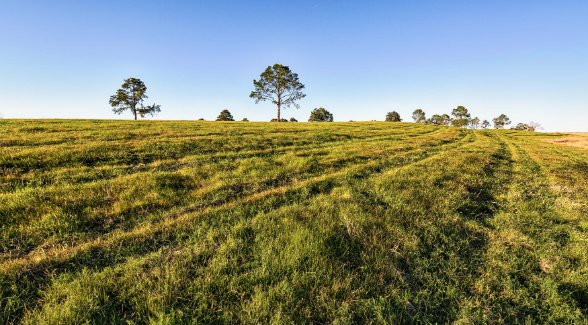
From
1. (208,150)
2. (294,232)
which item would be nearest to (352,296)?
(294,232)

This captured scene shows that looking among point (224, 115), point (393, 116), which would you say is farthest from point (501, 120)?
point (224, 115)

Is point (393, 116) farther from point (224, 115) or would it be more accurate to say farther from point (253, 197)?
point (253, 197)

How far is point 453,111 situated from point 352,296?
142 metres

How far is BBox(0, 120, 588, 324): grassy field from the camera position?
→ 9.21 feet

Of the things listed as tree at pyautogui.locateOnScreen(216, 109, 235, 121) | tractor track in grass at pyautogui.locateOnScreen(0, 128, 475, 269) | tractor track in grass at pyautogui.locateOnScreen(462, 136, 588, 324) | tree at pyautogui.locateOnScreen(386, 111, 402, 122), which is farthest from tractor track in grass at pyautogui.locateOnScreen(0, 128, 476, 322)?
tree at pyautogui.locateOnScreen(386, 111, 402, 122)

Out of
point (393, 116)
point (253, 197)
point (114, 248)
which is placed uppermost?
point (393, 116)

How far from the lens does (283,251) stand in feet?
12.4

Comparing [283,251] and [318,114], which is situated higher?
[318,114]

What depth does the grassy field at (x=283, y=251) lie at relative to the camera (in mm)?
2809

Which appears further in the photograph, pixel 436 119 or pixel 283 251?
pixel 436 119

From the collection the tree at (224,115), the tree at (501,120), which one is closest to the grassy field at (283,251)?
the tree at (224,115)

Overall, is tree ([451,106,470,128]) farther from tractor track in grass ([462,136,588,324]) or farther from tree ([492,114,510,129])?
tractor track in grass ([462,136,588,324])

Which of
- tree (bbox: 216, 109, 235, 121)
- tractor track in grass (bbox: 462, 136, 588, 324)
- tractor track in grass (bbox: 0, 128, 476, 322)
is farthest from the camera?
tree (bbox: 216, 109, 235, 121)

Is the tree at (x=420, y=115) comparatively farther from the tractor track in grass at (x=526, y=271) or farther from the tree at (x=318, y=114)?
the tractor track in grass at (x=526, y=271)
